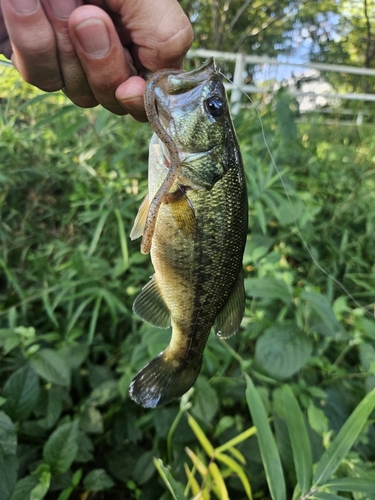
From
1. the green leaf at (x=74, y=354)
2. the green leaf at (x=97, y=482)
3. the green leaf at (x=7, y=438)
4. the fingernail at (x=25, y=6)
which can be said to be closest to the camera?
the fingernail at (x=25, y=6)

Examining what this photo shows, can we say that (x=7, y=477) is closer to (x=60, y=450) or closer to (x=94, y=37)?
(x=60, y=450)

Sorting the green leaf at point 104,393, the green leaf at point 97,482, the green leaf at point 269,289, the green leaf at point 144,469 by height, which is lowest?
the green leaf at point 144,469

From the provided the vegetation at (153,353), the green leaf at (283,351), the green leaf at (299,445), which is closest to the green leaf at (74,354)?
the vegetation at (153,353)

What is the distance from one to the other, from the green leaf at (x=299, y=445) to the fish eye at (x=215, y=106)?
775 millimetres

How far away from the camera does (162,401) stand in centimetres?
94

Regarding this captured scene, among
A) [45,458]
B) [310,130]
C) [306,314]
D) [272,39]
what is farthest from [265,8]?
[45,458]

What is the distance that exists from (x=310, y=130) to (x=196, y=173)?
282 centimetres

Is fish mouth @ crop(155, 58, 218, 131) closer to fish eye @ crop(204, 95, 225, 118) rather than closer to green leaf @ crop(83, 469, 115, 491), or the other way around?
fish eye @ crop(204, 95, 225, 118)

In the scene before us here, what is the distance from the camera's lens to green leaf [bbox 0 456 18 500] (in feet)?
3.18

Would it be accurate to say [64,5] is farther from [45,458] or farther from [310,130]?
[310,130]

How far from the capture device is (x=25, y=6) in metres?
0.77

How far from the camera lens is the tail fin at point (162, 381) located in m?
0.95

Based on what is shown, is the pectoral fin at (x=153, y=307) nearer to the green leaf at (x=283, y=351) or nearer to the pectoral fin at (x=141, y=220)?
the pectoral fin at (x=141, y=220)

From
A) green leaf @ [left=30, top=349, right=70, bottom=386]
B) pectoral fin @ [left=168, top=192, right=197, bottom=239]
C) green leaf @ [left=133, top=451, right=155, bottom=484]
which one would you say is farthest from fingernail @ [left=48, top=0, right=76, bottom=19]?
green leaf @ [left=133, top=451, right=155, bottom=484]
